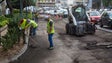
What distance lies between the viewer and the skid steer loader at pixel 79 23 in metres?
23.6

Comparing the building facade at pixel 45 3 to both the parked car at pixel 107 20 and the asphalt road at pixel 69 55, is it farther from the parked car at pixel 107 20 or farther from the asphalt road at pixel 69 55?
the asphalt road at pixel 69 55

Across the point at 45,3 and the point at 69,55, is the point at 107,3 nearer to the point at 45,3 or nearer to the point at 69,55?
the point at 45,3

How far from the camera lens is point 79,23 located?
24312 mm

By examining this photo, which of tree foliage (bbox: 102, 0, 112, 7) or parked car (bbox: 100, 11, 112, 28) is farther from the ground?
parked car (bbox: 100, 11, 112, 28)

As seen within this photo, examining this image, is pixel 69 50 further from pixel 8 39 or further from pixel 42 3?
pixel 42 3

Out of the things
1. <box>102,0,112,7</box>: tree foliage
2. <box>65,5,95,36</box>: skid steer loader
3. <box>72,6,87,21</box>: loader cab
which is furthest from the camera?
<box>102,0,112,7</box>: tree foliage

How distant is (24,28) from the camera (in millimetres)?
17922

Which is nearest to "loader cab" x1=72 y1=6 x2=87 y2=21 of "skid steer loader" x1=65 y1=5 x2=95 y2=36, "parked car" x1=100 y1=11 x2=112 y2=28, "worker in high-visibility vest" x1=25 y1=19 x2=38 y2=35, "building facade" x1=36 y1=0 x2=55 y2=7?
"skid steer loader" x1=65 y1=5 x2=95 y2=36

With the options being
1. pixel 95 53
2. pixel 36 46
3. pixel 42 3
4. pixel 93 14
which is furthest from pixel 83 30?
pixel 42 3

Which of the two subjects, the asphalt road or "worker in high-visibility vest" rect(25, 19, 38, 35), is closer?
the asphalt road

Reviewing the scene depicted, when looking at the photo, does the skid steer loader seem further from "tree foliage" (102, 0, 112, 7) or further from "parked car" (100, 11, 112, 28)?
"tree foliage" (102, 0, 112, 7)

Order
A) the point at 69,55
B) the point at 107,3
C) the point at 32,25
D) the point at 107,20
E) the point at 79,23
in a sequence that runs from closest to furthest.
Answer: the point at 69,55 < the point at 32,25 < the point at 79,23 < the point at 107,20 < the point at 107,3

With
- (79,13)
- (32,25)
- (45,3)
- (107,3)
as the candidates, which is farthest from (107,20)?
(45,3)

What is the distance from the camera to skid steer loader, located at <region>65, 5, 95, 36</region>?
23.6 meters
